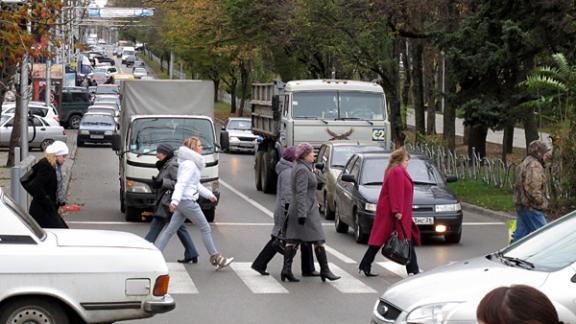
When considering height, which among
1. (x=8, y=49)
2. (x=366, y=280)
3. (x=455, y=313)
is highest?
(x=8, y=49)

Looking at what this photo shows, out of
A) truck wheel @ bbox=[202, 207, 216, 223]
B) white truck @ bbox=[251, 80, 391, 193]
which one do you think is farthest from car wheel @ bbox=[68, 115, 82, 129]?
truck wheel @ bbox=[202, 207, 216, 223]

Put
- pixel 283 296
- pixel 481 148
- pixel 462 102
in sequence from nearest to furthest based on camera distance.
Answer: pixel 283 296 < pixel 462 102 < pixel 481 148

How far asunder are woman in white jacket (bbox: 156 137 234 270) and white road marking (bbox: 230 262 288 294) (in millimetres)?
354

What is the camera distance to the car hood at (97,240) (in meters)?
9.10

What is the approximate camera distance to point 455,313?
293 inches

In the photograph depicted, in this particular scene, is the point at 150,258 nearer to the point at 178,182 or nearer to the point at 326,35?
the point at 178,182

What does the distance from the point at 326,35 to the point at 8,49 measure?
25733 mm

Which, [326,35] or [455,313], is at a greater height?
[326,35]

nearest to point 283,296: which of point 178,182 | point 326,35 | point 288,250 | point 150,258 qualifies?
point 288,250

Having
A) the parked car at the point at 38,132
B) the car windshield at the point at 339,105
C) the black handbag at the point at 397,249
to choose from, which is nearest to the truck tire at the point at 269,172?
the car windshield at the point at 339,105

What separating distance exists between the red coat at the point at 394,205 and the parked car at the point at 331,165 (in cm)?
822

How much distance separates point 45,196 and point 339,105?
602 inches

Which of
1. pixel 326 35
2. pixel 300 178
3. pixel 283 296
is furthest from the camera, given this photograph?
pixel 326 35

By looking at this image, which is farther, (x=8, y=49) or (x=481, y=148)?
(x=481, y=148)
